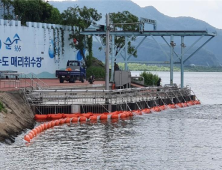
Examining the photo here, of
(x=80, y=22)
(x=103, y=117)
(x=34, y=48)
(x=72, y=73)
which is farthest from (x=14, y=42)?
(x=103, y=117)

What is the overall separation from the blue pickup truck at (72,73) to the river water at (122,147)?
60.9 feet

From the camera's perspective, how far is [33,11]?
77.4m

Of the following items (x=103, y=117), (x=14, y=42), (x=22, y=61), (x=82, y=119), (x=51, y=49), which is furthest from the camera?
(x=51, y=49)

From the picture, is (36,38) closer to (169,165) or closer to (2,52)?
(2,52)

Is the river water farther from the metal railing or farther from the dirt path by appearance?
the metal railing

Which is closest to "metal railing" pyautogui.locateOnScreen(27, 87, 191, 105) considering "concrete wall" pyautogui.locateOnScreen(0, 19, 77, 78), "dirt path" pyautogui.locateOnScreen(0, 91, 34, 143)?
"dirt path" pyautogui.locateOnScreen(0, 91, 34, 143)

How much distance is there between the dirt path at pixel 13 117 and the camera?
113 ft

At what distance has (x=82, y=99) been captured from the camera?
163 feet

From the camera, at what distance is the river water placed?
2827cm

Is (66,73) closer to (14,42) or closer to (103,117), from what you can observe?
(14,42)

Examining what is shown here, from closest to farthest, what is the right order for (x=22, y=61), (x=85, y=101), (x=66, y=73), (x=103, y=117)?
(x=103, y=117) < (x=85, y=101) < (x=22, y=61) < (x=66, y=73)

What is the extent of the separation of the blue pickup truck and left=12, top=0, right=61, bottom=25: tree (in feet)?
37.1

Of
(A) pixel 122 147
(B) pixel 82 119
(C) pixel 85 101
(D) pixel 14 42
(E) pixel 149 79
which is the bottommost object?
(A) pixel 122 147

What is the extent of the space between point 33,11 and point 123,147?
47400 millimetres
